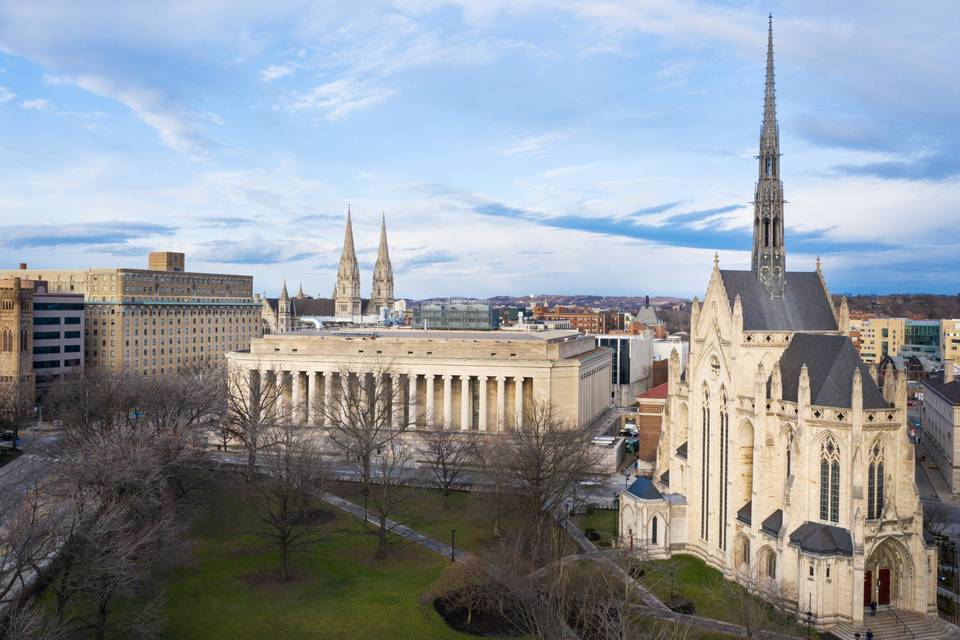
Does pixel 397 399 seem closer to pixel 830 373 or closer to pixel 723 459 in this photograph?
pixel 723 459

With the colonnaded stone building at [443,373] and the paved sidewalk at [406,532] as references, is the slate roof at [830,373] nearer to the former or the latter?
the paved sidewalk at [406,532]

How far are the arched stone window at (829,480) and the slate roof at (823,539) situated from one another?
648 millimetres

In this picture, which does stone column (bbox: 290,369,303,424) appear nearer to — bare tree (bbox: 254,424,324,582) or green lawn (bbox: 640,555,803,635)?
bare tree (bbox: 254,424,324,582)

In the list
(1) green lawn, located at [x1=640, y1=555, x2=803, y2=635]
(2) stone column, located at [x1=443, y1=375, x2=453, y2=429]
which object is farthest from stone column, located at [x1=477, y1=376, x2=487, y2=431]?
(1) green lawn, located at [x1=640, y1=555, x2=803, y2=635]

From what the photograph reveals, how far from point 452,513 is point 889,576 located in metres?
30.2

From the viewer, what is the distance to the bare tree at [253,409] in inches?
2616

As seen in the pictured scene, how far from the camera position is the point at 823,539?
130 ft

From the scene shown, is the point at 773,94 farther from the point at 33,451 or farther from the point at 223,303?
the point at 223,303

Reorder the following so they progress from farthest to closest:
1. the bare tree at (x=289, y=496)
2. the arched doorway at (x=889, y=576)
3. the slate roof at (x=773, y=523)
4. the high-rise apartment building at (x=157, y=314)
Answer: the high-rise apartment building at (x=157, y=314)
the bare tree at (x=289, y=496)
the slate roof at (x=773, y=523)
the arched doorway at (x=889, y=576)

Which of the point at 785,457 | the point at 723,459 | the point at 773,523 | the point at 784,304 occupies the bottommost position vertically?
the point at 773,523

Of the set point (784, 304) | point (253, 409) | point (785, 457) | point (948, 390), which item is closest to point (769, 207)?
point (784, 304)

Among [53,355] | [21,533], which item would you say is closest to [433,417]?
[21,533]

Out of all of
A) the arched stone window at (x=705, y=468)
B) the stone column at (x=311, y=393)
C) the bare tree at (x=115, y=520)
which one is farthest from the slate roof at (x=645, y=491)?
the stone column at (x=311, y=393)

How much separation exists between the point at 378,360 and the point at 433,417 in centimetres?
942
